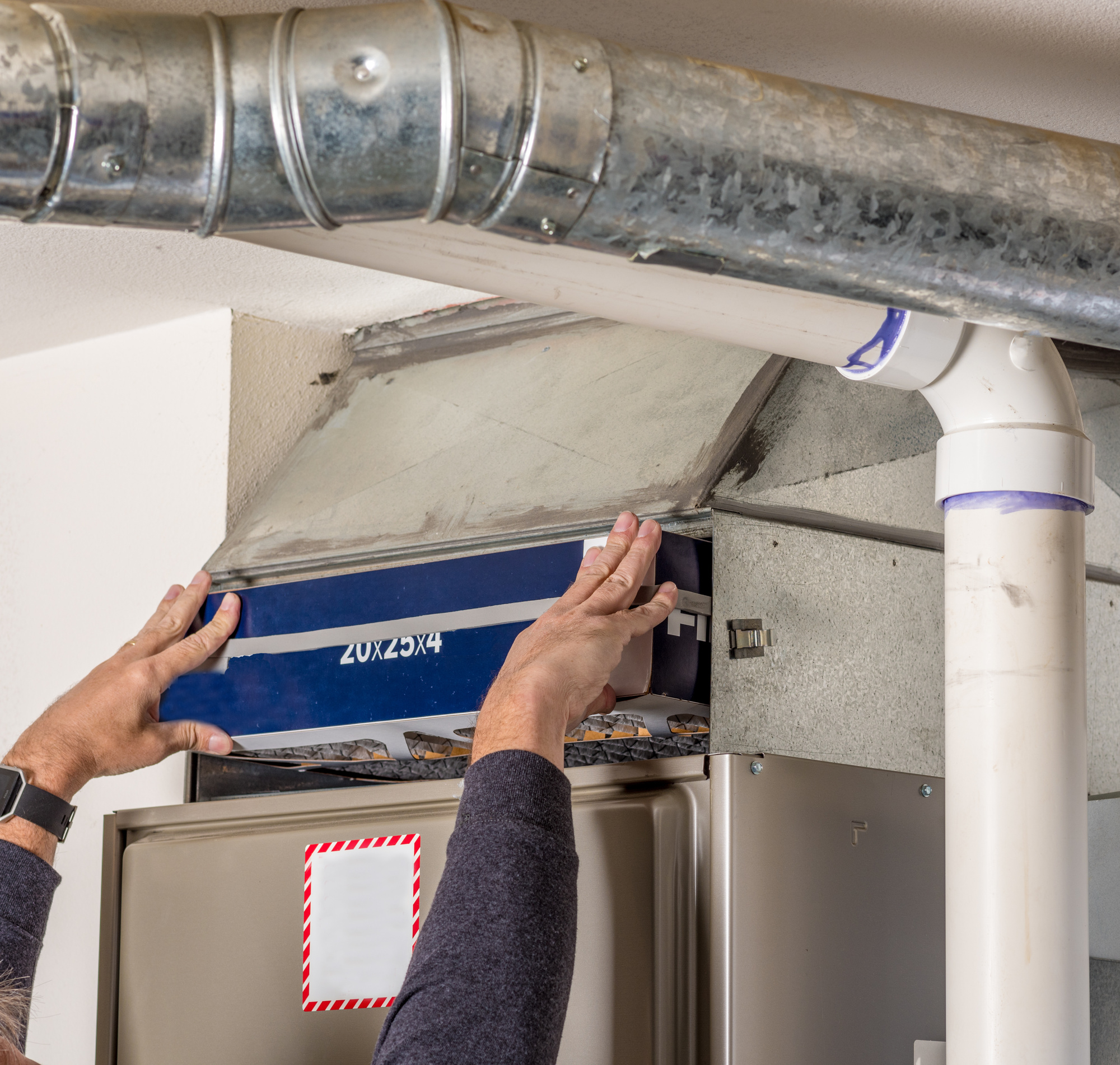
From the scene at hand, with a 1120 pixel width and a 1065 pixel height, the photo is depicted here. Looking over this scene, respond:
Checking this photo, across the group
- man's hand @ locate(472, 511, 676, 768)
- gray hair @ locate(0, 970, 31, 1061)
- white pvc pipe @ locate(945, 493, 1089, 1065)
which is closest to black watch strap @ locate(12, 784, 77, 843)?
gray hair @ locate(0, 970, 31, 1061)

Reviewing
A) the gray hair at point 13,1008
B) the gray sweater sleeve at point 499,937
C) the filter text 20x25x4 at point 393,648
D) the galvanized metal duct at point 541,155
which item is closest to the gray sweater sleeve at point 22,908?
the gray hair at point 13,1008

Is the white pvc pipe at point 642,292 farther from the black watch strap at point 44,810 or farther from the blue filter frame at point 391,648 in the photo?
the black watch strap at point 44,810

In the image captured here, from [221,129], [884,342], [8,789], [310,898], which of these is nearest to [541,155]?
[221,129]

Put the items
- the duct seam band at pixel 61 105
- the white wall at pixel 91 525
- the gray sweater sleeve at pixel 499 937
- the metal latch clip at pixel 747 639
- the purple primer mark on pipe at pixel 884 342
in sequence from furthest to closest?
1. the white wall at pixel 91 525
2. the metal latch clip at pixel 747 639
3. the purple primer mark on pipe at pixel 884 342
4. the gray sweater sleeve at pixel 499 937
5. the duct seam band at pixel 61 105

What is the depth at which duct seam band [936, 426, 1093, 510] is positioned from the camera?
1.20m

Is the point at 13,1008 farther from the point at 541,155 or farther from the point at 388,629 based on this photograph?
the point at 541,155

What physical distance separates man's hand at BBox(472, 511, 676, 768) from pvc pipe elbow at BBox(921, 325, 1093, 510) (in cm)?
31

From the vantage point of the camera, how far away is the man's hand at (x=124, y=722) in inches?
61.8

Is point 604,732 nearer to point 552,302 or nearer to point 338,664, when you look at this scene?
point 338,664

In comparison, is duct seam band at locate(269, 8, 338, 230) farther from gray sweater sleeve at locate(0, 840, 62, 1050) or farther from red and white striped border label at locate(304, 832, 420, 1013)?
gray sweater sleeve at locate(0, 840, 62, 1050)

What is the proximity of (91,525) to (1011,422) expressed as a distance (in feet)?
4.76

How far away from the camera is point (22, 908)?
145 cm

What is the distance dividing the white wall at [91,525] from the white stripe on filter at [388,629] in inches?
15.8

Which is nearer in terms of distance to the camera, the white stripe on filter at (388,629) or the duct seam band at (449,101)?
the duct seam band at (449,101)
